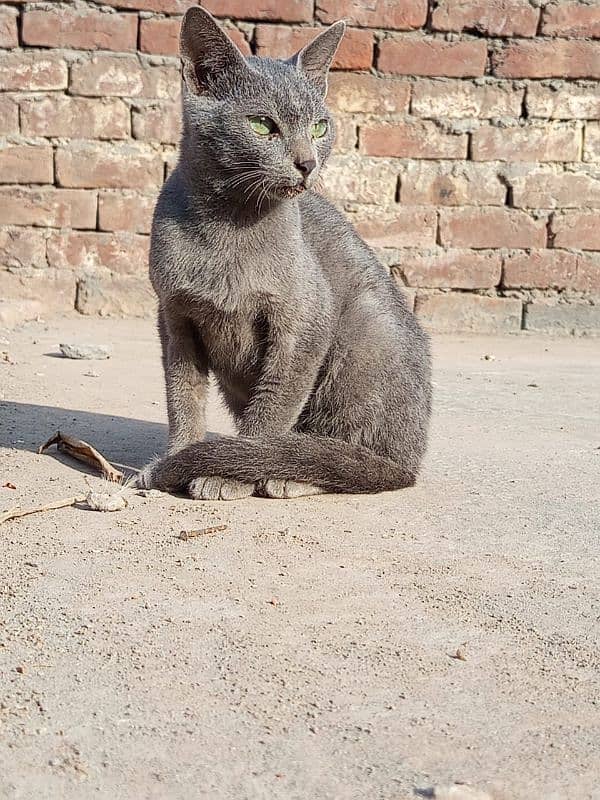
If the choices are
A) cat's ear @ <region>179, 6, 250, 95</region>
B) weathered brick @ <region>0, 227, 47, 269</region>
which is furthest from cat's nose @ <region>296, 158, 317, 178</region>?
weathered brick @ <region>0, 227, 47, 269</region>

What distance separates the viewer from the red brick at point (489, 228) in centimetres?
674

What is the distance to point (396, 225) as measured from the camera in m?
6.77

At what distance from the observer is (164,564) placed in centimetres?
252

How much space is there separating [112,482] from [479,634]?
135 centimetres

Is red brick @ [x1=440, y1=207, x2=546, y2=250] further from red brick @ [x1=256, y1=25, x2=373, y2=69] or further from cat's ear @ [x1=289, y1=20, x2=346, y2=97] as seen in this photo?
cat's ear @ [x1=289, y1=20, x2=346, y2=97]

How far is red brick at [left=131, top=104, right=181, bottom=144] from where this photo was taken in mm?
6582

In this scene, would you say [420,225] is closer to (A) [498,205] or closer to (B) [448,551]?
(A) [498,205]

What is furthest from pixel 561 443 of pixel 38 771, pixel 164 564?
pixel 38 771

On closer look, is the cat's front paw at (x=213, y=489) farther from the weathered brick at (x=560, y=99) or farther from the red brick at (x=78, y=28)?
Answer: the weathered brick at (x=560, y=99)

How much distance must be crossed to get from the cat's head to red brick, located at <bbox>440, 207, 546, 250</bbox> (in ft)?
12.2

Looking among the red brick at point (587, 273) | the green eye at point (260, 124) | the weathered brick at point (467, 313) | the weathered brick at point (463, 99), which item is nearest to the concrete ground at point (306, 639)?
the green eye at point (260, 124)

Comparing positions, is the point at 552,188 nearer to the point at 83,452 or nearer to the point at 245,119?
the point at 245,119

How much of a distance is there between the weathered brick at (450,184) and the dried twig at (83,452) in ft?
12.1

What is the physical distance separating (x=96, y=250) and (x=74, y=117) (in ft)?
2.57
